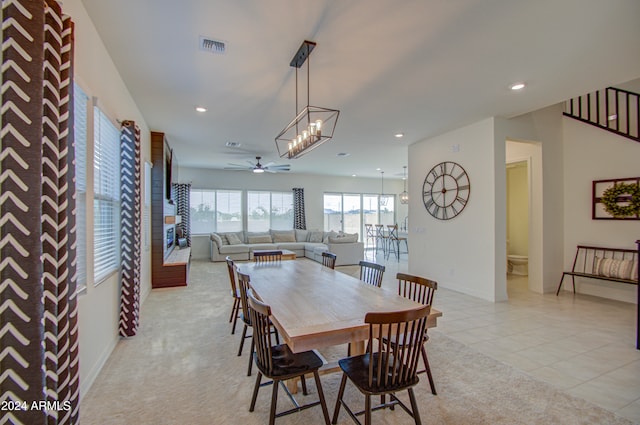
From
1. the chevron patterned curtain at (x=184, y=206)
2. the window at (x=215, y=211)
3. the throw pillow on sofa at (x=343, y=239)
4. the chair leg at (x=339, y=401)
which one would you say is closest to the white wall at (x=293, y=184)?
the window at (x=215, y=211)

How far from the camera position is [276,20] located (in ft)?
7.30

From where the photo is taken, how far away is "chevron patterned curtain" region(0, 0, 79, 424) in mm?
1205

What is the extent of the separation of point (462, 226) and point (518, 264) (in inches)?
108

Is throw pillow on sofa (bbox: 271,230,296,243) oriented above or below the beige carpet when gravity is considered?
above

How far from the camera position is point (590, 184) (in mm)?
4801

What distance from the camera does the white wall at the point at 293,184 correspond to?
9.21 metres

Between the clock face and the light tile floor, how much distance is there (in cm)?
145

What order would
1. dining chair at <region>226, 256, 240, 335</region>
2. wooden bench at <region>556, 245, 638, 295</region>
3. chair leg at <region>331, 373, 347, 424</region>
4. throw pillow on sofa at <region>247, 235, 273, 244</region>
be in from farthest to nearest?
throw pillow on sofa at <region>247, 235, 273, 244</region>, wooden bench at <region>556, 245, 638, 295</region>, dining chair at <region>226, 256, 240, 335</region>, chair leg at <region>331, 373, 347, 424</region>

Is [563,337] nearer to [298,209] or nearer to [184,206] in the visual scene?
[298,209]

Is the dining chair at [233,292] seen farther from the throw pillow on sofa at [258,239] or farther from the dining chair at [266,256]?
the throw pillow on sofa at [258,239]

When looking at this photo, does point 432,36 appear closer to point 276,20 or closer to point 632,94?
point 276,20

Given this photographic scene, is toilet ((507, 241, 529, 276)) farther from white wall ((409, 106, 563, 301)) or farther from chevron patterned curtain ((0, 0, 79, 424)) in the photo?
chevron patterned curtain ((0, 0, 79, 424))

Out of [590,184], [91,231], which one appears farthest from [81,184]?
[590,184]

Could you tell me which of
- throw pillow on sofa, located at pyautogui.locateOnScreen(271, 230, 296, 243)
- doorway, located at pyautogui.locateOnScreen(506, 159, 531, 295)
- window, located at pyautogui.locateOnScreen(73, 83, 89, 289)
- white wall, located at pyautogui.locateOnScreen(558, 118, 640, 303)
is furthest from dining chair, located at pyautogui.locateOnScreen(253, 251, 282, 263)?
doorway, located at pyautogui.locateOnScreen(506, 159, 531, 295)
